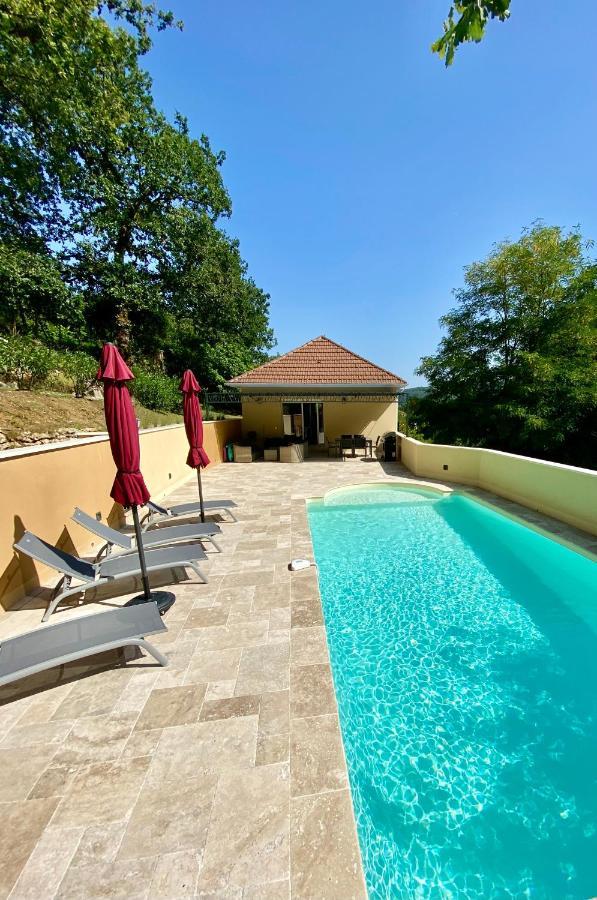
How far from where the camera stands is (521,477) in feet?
31.0

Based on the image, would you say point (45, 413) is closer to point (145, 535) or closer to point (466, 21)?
point (145, 535)

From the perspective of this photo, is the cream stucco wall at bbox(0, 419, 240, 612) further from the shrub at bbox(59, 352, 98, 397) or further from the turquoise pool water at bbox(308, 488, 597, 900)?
the shrub at bbox(59, 352, 98, 397)

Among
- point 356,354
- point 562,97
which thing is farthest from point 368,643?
point 356,354

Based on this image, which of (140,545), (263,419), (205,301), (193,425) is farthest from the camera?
(205,301)

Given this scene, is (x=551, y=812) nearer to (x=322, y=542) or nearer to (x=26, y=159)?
(x=322, y=542)

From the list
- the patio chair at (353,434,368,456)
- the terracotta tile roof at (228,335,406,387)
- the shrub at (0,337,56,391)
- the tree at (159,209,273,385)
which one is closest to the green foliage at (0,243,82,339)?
the shrub at (0,337,56,391)

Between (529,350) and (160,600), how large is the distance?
67.5 ft

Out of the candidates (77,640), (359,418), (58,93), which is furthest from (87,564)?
(58,93)

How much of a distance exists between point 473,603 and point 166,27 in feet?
96.3

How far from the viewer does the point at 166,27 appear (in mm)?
17328

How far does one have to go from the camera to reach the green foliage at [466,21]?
2.46 metres

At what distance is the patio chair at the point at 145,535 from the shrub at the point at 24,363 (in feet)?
24.7

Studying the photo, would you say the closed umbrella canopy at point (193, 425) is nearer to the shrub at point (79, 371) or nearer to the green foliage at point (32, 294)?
the shrub at point (79, 371)

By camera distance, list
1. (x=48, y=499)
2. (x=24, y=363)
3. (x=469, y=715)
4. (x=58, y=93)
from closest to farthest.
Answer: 1. (x=469, y=715)
2. (x=48, y=499)
3. (x=24, y=363)
4. (x=58, y=93)
